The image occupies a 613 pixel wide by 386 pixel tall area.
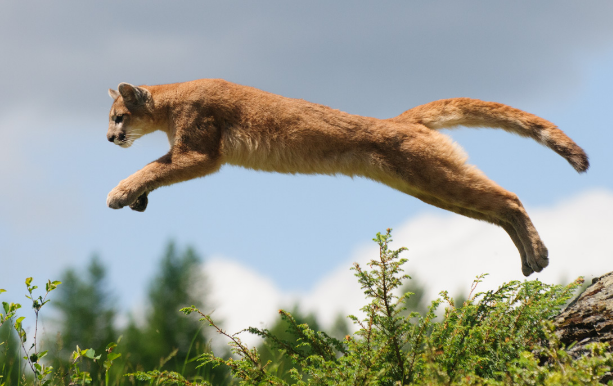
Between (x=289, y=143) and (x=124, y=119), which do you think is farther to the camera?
(x=124, y=119)

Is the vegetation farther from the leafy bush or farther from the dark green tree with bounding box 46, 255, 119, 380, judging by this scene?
the dark green tree with bounding box 46, 255, 119, 380

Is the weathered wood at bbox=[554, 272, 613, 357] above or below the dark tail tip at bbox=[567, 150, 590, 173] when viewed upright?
below

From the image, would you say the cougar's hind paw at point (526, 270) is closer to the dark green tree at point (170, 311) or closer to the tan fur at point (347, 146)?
the tan fur at point (347, 146)

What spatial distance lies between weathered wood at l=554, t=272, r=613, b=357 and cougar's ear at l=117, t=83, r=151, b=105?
5335 millimetres

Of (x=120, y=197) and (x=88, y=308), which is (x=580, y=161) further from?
(x=88, y=308)

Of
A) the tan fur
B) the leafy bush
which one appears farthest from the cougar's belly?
the leafy bush

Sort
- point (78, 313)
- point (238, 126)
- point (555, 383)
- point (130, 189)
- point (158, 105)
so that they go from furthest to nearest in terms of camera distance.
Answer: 1. point (78, 313)
2. point (158, 105)
3. point (238, 126)
4. point (130, 189)
5. point (555, 383)

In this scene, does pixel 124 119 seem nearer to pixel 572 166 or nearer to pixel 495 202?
pixel 495 202

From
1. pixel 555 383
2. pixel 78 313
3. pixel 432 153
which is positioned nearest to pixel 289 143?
pixel 432 153

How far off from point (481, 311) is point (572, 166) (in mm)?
2127

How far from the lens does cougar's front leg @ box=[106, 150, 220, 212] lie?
6.00 m

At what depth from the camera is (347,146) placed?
6.20 meters

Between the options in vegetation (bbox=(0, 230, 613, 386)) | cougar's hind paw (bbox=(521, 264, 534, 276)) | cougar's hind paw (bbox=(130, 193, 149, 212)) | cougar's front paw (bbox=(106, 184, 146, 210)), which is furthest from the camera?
cougar's hind paw (bbox=(130, 193, 149, 212))

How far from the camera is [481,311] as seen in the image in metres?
5.15
